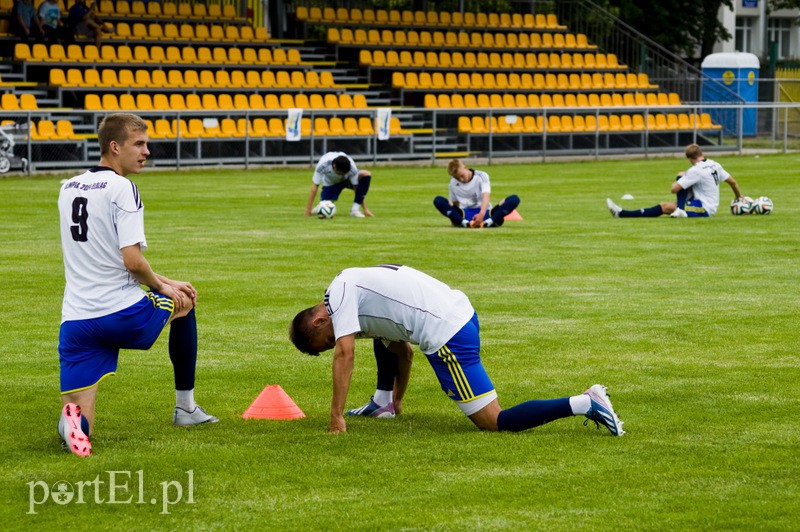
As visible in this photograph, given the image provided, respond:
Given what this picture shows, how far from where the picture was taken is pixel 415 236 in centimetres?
1795

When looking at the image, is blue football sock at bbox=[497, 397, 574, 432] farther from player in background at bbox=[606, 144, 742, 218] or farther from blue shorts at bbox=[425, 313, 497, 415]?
player in background at bbox=[606, 144, 742, 218]

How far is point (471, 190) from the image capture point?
19609mm

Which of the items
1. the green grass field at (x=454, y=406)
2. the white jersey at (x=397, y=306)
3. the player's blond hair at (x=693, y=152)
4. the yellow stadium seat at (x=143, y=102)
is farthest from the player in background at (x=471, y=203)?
the yellow stadium seat at (x=143, y=102)

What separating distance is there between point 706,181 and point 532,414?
14331 millimetres

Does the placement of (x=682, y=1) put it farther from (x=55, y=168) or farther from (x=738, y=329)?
(x=738, y=329)

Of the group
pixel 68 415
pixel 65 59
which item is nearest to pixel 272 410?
pixel 68 415

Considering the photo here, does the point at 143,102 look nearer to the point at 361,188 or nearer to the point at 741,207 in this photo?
the point at 361,188

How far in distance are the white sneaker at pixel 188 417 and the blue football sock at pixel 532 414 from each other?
169 cm

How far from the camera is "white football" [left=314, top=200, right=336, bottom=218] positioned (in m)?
20.7

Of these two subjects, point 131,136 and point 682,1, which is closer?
point 131,136

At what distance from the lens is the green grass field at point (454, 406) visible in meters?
→ 5.69

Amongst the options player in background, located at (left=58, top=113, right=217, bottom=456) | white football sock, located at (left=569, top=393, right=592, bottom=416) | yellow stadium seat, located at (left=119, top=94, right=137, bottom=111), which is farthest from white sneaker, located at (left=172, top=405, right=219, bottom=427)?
yellow stadium seat, located at (left=119, top=94, right=137, bottom=111)

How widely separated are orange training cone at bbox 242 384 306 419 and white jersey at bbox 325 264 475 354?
821mm

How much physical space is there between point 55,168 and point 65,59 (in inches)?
200
